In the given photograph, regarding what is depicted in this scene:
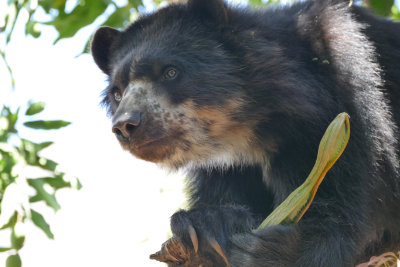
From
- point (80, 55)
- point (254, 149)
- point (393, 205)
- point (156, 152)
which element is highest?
point (80, 55)

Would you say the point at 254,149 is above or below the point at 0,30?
below

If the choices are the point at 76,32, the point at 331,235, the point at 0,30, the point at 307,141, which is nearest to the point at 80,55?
the point at 76,32

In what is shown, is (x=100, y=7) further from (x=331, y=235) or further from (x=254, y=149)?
(x=331, y=235)

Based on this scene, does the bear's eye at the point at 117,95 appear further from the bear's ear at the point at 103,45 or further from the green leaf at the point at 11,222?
the green leaf at the point at 11,222

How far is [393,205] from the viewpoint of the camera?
406 centimetres

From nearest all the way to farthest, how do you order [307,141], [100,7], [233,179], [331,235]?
[331,235]
[307,141]
[233,179]
[100,7]

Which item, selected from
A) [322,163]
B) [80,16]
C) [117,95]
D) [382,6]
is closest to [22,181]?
[117,95]

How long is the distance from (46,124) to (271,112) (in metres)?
1.56

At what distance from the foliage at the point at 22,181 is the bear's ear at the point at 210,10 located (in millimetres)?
1189

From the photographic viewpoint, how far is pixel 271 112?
13.3 feet

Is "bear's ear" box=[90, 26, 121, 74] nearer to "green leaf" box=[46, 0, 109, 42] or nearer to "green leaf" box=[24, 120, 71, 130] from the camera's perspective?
"green leaf" box=[46, 0, 109, 42]

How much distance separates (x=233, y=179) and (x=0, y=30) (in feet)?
6.38

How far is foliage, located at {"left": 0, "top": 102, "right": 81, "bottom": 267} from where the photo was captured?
12.9ft

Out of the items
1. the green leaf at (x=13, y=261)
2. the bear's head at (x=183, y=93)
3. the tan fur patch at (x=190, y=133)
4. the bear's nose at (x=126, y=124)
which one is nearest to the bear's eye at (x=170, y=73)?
the bear's head at (x=183, y=93)
